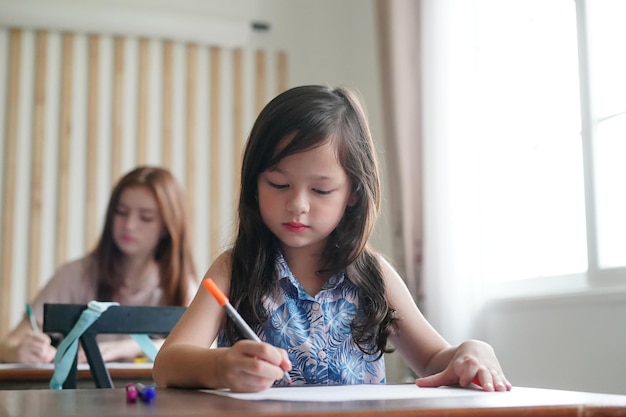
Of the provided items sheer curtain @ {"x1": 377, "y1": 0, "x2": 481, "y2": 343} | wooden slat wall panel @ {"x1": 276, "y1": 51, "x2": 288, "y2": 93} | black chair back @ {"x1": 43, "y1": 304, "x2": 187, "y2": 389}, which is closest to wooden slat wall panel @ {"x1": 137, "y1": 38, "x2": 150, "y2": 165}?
wooden slat wall panel @ {"x1": 276, "y1": 51, "x2": 288, "y2": 93}

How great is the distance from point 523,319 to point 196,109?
202 cm

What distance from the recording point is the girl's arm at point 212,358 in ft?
2.70

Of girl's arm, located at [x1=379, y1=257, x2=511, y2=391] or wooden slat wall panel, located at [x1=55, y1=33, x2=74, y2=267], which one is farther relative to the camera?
wooden slat wall panel, located at [x1=55, y1=33, x2=74, y2=267]

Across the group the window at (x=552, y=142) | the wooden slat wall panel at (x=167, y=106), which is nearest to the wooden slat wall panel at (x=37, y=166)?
the wooden slat wall panel at (x=167, y=106)

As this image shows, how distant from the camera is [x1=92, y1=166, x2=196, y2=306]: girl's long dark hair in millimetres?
2666

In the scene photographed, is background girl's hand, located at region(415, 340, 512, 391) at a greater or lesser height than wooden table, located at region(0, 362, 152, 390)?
greater

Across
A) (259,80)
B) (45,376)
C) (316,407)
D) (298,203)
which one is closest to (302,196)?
(298,203)

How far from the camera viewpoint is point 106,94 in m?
3.79

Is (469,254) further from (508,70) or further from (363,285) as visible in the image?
(363,285)

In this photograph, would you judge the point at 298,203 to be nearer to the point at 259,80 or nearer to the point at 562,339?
the point at 562,339

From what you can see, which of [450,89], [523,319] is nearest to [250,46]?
[450,89]

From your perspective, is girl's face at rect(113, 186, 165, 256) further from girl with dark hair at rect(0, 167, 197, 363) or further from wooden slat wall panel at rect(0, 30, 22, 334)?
wooden slat wall panel at rect(0, 30, 22, 334)

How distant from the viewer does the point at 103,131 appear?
12.3 ft

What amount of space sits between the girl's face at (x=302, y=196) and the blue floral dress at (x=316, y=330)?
0.12 m
